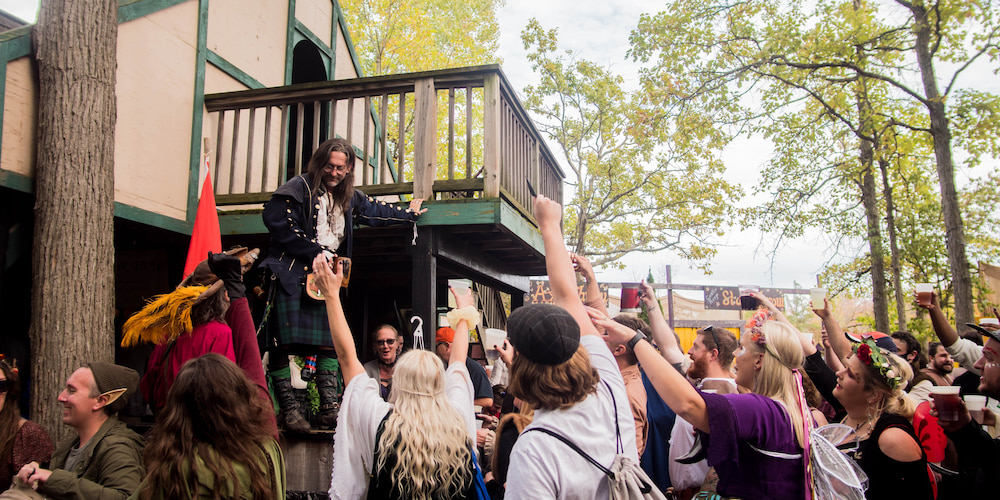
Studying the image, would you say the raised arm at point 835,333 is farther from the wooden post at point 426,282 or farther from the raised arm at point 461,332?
the wooden post at point 426,282

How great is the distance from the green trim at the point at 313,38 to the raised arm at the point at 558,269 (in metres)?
7.02

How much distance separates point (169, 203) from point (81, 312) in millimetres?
1998

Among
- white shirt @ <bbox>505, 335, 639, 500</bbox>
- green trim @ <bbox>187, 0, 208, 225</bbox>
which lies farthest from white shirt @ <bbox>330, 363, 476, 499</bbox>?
green trim @ <bbox>187, 0, 208, 225</bbox>

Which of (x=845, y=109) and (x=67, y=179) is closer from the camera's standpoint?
(x=67, y=179)

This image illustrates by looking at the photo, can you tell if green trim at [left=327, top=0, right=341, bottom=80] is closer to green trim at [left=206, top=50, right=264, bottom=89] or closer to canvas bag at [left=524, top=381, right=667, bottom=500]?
green trim at [left=206, top=50, right=264, bottom=89]

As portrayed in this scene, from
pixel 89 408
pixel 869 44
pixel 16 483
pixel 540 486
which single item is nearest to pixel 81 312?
pixel 89 408

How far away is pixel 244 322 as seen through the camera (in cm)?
345

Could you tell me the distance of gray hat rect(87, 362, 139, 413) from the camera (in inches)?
121

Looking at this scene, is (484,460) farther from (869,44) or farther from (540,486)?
(869,44)

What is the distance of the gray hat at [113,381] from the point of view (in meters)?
3.07

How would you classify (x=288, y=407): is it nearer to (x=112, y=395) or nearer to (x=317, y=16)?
(x=112, y=395)

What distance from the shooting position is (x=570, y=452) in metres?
1.93

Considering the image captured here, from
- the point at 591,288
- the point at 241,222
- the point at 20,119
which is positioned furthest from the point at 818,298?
the point at 20,119

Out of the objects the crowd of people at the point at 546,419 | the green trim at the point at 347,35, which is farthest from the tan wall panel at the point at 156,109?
the green trim at the point at 347,35
